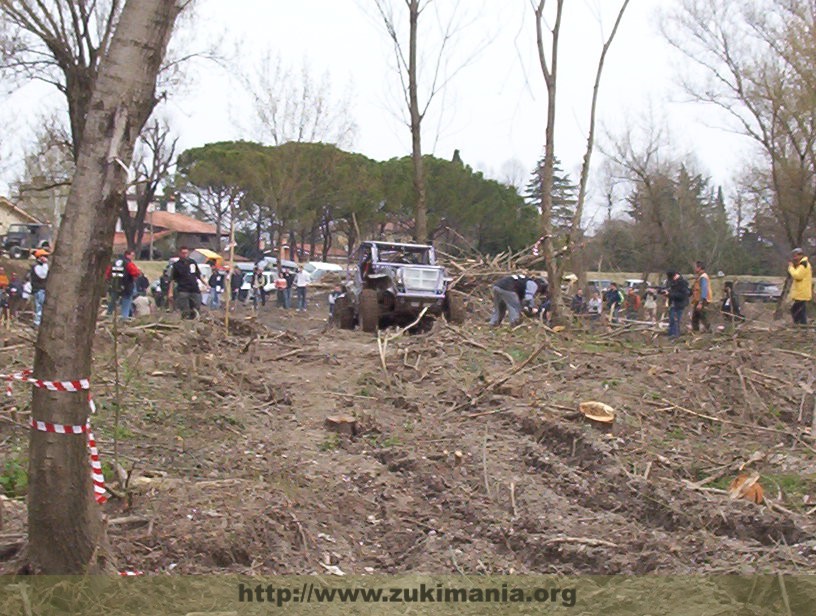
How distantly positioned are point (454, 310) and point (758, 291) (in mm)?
27021

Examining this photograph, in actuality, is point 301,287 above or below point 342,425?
above

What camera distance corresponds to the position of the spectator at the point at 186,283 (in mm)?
14398

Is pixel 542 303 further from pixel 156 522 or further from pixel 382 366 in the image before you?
pixel 156 522

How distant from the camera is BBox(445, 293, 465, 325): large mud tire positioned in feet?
53.2

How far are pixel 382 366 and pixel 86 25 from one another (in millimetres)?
16457

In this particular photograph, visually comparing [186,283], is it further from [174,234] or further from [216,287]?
[174,234]

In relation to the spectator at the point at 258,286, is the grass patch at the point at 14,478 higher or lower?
lower

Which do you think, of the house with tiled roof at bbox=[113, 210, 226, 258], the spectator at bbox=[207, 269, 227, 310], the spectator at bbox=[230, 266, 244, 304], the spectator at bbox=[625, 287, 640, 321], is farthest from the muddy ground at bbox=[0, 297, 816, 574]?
the house with tiled roof at bbox=[113, 210, 226, 258]

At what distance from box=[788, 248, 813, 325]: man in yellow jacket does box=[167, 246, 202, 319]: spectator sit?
940cm

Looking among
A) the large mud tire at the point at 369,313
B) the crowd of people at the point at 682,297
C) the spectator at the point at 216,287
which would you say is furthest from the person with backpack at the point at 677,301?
the spectator at the point at 216,287

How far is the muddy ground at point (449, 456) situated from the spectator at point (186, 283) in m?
2.28

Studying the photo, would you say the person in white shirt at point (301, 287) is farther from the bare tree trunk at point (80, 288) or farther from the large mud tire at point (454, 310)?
the bare tree trunk at point (80, 288)

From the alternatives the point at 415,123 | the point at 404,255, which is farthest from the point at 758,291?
the point at 404,255

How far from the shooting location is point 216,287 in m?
28.4
